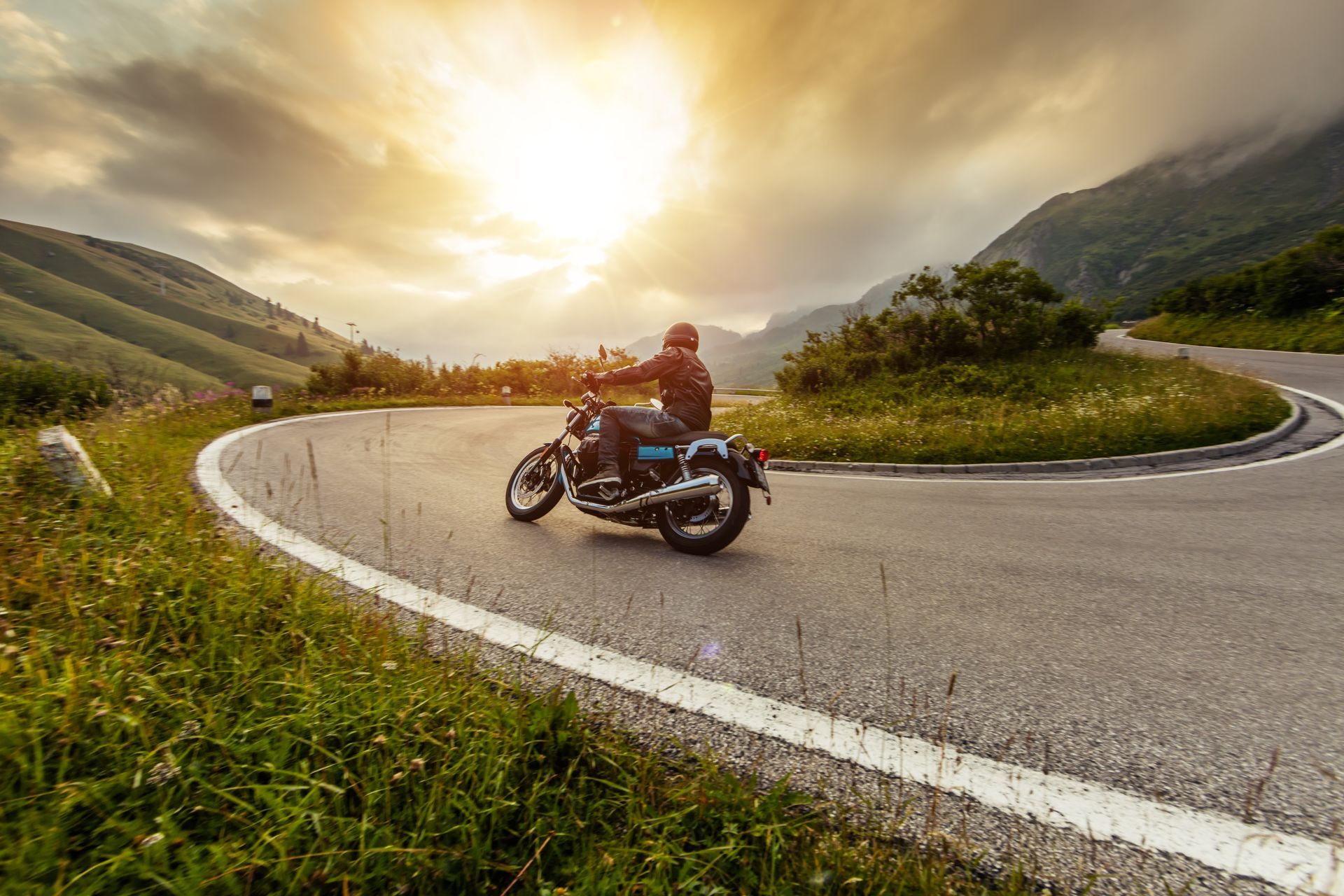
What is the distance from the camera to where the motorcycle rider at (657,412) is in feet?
15.2

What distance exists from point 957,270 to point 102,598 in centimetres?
1746

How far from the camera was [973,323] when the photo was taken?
48.8 feet

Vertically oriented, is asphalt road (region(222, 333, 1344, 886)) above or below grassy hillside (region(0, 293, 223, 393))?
below

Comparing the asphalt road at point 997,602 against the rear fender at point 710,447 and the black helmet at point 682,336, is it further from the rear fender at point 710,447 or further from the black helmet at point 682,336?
the black helmet at point 682,336

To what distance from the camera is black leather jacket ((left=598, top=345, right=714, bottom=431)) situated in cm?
471

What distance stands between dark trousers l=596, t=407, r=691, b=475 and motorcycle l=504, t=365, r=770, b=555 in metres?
0.06

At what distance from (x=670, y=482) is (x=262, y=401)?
453 inches

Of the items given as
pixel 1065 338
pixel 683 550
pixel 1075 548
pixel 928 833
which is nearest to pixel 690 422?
pixel 683 550

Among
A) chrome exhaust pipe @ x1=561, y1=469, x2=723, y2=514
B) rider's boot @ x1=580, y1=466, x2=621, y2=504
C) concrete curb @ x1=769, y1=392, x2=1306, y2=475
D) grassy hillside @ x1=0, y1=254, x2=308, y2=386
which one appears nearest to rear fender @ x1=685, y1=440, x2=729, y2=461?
chrome exhaust pipe @ x1=561, y1=469, x2=723, y2=514

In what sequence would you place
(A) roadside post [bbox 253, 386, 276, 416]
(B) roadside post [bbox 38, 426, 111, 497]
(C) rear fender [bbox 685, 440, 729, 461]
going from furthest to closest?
1. (A) roadside post [bbox 253, 386, 276, 416]
2. (C) rear fender [bbox 685, 440, 729, 461]
3. (B) roadside post [bbox 38, 426, 111, 497]

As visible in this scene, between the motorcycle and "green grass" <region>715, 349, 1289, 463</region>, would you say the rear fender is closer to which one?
the motorcycle

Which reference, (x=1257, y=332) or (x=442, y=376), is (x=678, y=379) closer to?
(x=442, y=376)

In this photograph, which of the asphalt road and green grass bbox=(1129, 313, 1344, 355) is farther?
green grass bbox=(1129, 313, 1344, 355)

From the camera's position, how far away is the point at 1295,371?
15906 mm
